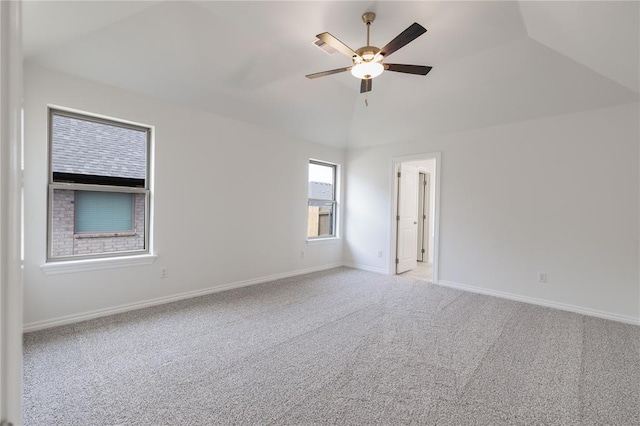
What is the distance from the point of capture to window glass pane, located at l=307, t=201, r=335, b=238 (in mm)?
5496

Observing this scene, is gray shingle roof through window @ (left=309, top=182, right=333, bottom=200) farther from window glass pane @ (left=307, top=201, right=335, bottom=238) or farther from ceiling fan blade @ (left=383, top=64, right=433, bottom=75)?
ceiling fan blade @ (left=383, top=64, right=433, bottom=75)

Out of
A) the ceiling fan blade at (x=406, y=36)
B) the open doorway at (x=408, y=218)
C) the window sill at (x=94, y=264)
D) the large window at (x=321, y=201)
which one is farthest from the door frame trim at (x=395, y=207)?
the window sill at (x=94, y=264)

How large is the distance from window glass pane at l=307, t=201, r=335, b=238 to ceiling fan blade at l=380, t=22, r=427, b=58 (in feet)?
10.9

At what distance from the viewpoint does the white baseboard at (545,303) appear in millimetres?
3336

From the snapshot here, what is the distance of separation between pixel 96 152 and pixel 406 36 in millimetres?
3220

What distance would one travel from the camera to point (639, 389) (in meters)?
2.08

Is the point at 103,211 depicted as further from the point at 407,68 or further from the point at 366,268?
the point at 366,268

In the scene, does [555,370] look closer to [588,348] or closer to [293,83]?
[588,348]

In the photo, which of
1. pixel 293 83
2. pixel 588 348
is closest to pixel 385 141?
pixel 293 83

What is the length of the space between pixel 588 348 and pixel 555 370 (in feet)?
2.27

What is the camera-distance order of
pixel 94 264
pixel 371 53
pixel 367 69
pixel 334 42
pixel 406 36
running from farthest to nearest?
pixel 94 264 → pixel 367 69 → pixel 371 53 → pixel 334 42 → pixel 406 36

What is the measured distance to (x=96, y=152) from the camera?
3184 millimetres

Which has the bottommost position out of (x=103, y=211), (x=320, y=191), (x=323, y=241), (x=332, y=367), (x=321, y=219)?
(x=332, y=367)

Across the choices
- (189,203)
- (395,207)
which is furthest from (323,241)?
(189,203)
